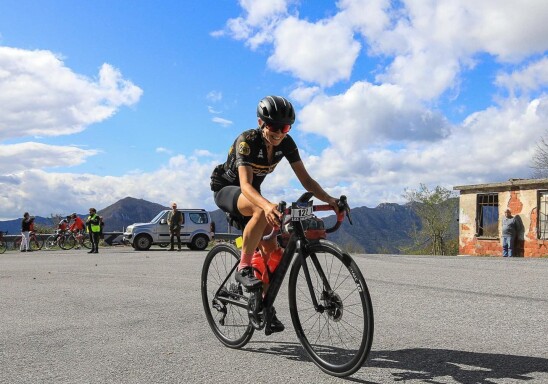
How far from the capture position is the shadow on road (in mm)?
3586

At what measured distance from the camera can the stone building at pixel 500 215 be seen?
24.0 meters

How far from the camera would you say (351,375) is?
144 inches

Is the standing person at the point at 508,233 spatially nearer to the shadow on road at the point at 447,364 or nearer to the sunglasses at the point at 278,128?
the shadow on road at the point at 447,364

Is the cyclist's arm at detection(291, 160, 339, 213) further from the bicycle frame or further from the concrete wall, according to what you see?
the concrete wall

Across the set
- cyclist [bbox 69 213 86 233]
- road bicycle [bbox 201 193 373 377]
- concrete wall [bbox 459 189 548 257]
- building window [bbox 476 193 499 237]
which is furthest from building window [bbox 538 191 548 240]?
road bicycle [bbox 201 193 373 377]

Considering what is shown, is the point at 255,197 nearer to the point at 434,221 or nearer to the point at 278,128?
the point at 278,128

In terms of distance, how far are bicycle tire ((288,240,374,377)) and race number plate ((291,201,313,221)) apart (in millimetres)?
188

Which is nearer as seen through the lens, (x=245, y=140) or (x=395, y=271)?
(x=245, y=140)

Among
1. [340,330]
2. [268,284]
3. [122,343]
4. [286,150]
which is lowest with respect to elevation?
[122,343]

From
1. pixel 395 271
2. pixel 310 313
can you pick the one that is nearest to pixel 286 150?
pixel 310 313

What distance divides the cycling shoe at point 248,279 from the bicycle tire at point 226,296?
29 centimetres

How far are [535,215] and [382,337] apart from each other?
22.0 m

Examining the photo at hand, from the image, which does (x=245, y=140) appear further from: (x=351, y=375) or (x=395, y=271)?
(x=395, y=271)

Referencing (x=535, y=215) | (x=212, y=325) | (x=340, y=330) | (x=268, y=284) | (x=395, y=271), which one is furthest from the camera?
(x=535, y=215)
